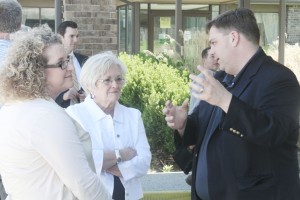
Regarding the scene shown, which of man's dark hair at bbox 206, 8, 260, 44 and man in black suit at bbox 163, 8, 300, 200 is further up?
man's dark hair at bbox 206, 8, 260, 44

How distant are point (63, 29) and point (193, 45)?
16.6ft

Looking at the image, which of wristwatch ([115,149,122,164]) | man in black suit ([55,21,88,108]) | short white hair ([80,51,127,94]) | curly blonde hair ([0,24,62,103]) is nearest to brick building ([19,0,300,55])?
man in black suit ([55,21,88,108])

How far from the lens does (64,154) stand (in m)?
2.65

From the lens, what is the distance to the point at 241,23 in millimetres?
3275

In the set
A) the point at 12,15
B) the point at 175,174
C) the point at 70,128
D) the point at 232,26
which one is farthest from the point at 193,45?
the point at 70,128

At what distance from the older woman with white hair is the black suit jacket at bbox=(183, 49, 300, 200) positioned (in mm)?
711

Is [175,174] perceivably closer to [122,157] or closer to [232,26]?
[122,157]

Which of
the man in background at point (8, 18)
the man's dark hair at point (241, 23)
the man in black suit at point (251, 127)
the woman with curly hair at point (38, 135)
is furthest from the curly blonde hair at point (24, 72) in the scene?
the man in background at point (8, 18)

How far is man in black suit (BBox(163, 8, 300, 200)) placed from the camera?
3004mm

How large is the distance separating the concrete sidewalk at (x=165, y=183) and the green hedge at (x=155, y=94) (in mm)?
1231

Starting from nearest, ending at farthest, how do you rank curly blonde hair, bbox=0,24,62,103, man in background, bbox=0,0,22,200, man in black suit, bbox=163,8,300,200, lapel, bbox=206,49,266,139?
1. curly blonde hair, bbox=0,24,62,103
2. man in black suit, bbox=163,8,300,200
3. lapel, bbox=206,49,266,139
4. man in background, bbox=0,0,22,200

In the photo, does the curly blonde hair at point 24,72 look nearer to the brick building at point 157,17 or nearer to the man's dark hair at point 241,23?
the man's dark hair at point 241,23

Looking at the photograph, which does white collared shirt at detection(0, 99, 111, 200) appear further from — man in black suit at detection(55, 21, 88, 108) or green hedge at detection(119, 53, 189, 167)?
green hedge at detection(119, 53, 189, 167)

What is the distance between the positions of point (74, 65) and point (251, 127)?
3.27m
